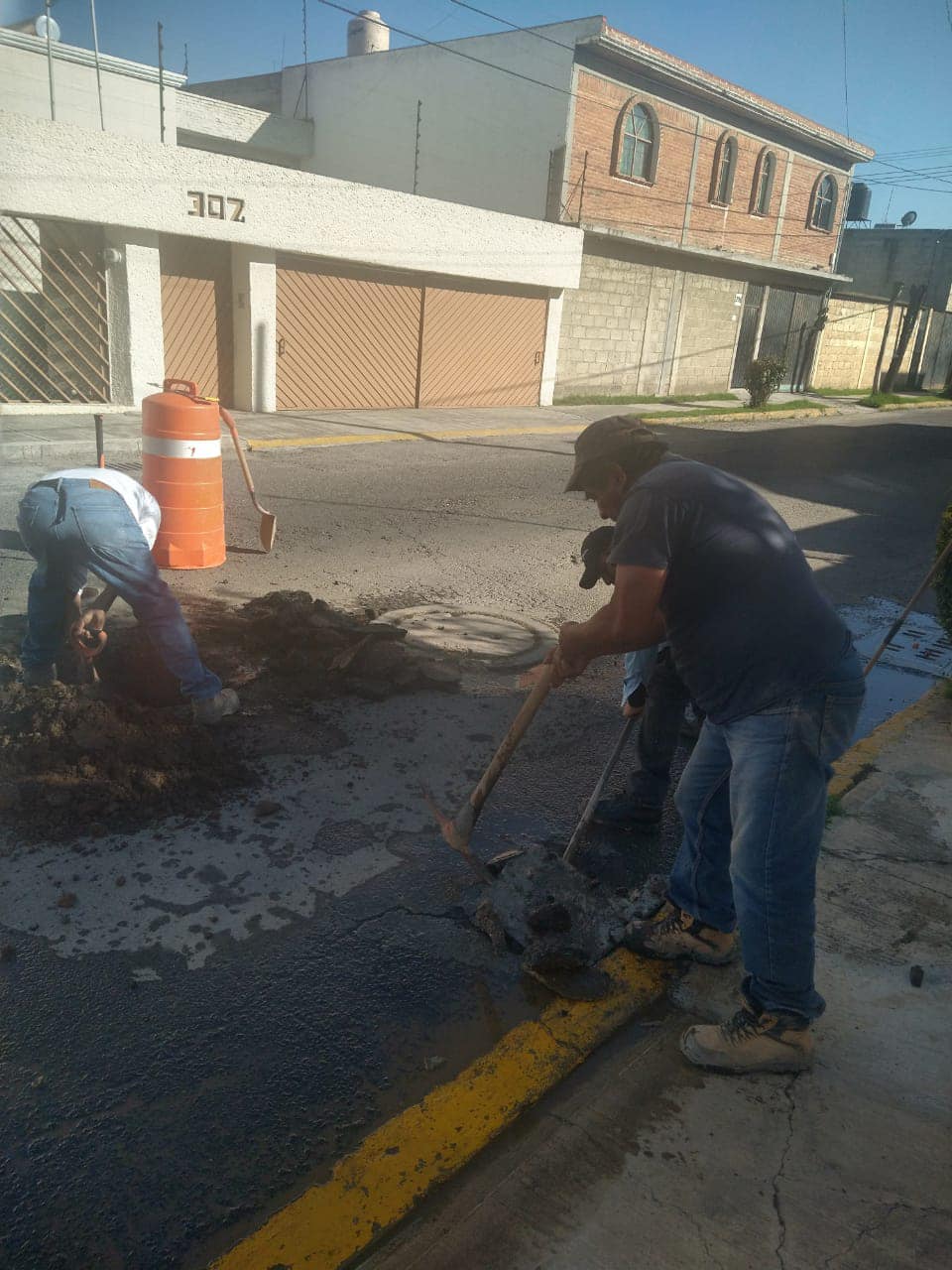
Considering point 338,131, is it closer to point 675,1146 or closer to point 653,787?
point 653,787

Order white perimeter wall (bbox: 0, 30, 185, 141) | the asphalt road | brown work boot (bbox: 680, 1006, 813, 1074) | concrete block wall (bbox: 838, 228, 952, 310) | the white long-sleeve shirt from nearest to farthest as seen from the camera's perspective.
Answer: the asphalt road → brown work boot (bbox: 680, 1006, 813, 1074) → the white long-sleeve shirt → white perimeter wall (bbox: 0, 30, 185, 141) → concrete block wall (bbox: 838, 228, 952, 310)

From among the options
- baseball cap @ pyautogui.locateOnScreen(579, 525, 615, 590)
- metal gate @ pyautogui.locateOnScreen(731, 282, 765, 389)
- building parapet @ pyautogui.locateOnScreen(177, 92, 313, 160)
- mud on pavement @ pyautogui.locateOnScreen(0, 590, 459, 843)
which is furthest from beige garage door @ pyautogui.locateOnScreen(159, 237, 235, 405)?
metal gate @ pyautogui.locateOnScreen(731, 282, 765, 389)

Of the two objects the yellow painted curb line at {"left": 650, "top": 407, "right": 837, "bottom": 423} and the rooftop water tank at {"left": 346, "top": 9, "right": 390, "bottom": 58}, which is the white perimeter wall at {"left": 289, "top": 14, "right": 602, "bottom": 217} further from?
the yellow painted curb line at {"left": 650, "top": 407, "right": 837, "bottom": 423}

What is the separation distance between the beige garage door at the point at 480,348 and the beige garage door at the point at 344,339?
0.50m

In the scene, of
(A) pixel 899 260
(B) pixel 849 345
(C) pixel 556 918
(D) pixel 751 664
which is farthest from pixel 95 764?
(A) pixel 899 260

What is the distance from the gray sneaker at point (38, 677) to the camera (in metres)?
4.17

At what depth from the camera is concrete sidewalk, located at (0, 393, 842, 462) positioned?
10938mm

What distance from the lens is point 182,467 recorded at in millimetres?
6270

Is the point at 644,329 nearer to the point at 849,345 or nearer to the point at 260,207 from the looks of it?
the point at 260,207

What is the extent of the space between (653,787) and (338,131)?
26.9 meters

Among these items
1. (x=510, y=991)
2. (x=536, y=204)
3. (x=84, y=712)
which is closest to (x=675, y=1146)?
(x=510, y=991)

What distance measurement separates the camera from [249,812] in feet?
11.8

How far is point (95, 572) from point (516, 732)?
211 centimetres

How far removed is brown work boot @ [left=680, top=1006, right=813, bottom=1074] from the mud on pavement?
207 centimetres
